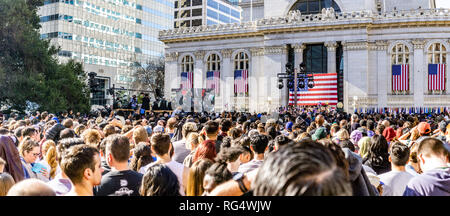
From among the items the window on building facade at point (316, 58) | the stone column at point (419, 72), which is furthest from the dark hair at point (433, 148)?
the window on building facade at point (316, 58)

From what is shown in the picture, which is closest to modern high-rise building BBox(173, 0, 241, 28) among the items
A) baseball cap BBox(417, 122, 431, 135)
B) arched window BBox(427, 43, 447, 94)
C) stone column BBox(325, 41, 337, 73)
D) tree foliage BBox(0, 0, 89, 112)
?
stone column BBox(325, 41, 337, 73)

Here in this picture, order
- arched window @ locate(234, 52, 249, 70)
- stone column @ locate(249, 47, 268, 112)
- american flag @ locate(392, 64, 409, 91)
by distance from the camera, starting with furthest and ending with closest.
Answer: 1. arched window @ locate(234, 52, 249, 70)
2. stone column @ locate(249, 47, 268, 112)
3. american flag @ locate(392, 64, 409, 91)

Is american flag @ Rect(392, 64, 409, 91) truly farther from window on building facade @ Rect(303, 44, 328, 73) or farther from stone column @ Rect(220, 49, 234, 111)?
stone column @ Rect(220, 49, 234, 111)

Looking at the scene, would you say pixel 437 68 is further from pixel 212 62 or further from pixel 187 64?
pixel 187 64

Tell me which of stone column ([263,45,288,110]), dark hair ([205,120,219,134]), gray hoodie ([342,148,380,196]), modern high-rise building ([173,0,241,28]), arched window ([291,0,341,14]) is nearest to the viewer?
gray hoodie ([342,148,380,196])

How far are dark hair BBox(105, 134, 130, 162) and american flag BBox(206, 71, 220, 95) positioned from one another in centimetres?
4385

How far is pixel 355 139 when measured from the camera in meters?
12.1

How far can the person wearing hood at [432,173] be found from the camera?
4.60 m

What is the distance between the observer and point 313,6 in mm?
47594

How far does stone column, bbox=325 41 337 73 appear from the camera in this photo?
43.3 m

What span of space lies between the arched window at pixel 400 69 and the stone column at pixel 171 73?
23896mm

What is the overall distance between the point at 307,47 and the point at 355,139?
1378 inches
